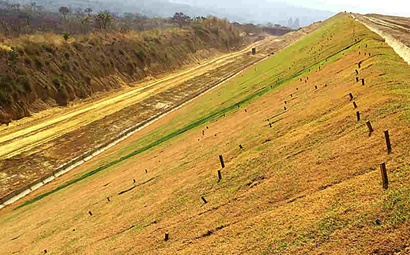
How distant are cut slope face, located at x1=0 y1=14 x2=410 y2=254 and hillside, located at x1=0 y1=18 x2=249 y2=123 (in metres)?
30.8

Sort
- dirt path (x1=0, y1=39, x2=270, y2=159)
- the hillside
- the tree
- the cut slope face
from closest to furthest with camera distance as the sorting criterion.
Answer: the cut slope face
dirt path (x1=0, y1=39, x2=270, y2=159)
the hillside
the tree

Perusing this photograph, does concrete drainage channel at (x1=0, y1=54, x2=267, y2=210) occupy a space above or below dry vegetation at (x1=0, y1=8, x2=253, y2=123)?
below

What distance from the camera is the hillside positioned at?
61.1 meters

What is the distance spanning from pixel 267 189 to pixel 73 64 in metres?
66.1

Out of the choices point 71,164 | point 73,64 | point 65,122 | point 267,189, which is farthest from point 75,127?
point 267,189

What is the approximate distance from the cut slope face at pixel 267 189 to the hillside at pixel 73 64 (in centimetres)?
3079

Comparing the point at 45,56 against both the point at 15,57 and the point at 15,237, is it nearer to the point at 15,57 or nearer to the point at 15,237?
the point at 15,57

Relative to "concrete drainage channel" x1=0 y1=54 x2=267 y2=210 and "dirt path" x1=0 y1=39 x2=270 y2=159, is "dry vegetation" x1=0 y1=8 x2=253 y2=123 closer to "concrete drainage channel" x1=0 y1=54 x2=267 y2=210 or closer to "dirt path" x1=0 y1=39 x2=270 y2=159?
"dirt path" x1=0 y1=39 x2=270 y2=159

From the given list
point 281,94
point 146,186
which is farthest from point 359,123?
point 281,94

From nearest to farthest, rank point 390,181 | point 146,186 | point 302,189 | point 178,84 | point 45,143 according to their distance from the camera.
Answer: point 390,181 → point 302,189 → point 146,186 → point 45,143 → point 178,84

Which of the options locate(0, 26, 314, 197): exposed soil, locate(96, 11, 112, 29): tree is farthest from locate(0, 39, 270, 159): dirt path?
locate(96, 11, 112, 29): tree

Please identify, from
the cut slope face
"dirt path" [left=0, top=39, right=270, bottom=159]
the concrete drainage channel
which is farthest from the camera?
"dirt path" [left=0, top=39, right=270, bottom=159]

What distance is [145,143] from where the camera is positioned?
43812 mm

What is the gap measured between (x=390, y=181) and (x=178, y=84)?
231 feet
